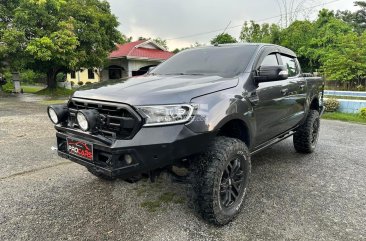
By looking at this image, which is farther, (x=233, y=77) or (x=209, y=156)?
(x=233, y=77)

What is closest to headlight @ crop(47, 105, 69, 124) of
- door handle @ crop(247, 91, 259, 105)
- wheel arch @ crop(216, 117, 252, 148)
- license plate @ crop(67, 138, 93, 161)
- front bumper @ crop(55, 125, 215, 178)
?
license plate @ crop(67, 138, 93, 161)

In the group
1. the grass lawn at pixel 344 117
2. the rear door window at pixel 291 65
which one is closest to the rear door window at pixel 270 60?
the rear door window at pixel 291 65

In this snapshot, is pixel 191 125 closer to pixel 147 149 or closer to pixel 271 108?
pixel 147 149

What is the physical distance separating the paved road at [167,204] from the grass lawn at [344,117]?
4.66m

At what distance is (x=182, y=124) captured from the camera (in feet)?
7.47

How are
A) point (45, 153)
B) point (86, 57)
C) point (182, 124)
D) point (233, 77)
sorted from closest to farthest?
point (182, 124)
point (233, 77)
point (45, 153)
point (86, 57)

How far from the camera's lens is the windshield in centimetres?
323

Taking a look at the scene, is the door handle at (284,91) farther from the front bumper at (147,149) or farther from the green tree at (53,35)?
the green tree at (53,35)

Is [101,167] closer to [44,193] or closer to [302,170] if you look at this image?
[44,193]

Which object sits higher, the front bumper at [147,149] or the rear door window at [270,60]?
the rear door window at [270,60]

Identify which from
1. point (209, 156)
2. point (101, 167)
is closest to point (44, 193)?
point (101, 167)

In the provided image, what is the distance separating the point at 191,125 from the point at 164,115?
0.75 ft

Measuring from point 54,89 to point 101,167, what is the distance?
60.4 feet

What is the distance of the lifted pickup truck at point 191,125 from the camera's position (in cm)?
225
